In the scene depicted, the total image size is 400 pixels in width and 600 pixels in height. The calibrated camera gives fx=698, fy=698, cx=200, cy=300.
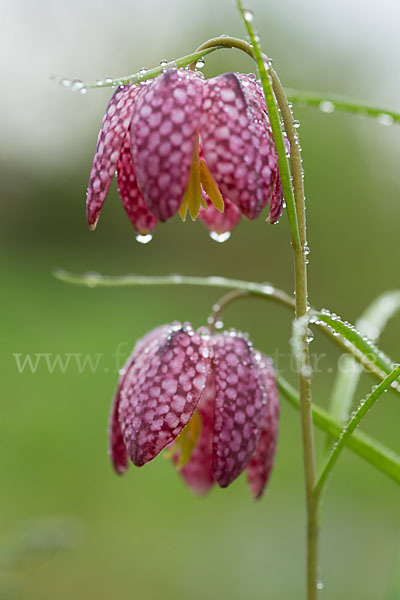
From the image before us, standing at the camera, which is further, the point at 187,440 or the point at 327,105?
the point at 187,440

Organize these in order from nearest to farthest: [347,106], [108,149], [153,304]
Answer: [108,149] → [347,106] → [153,304]

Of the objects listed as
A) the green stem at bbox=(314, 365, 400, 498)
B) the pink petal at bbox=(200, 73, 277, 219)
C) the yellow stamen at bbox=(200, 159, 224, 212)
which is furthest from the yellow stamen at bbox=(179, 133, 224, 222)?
the green stem at bbox=(314, 365, 400, 498)

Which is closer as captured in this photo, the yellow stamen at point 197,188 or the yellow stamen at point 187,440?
the yellow stamen at point 197,188

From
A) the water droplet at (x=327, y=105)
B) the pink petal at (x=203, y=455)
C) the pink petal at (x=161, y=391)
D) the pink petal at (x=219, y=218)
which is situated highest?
the water droplet at (x=327, y=105)

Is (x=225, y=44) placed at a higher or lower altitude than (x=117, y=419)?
higher

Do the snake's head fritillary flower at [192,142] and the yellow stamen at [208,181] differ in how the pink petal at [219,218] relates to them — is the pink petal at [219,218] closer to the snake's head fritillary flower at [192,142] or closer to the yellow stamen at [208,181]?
the yellow stamen at [208,181]

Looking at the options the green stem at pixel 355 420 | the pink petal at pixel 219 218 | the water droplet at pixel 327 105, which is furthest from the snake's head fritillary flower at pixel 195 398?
the water droplet at pixel 327 105

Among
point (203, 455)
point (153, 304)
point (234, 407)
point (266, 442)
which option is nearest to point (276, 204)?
point (234, 407)

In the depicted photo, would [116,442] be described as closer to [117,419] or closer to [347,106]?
[117,419]
